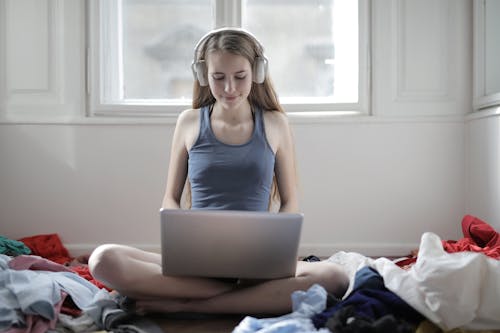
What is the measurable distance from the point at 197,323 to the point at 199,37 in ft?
5.77

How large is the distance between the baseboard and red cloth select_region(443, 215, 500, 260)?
438 mm

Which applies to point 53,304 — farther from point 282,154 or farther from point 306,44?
point 306,44

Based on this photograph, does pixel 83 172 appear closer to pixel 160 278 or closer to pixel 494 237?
pixel 160 278

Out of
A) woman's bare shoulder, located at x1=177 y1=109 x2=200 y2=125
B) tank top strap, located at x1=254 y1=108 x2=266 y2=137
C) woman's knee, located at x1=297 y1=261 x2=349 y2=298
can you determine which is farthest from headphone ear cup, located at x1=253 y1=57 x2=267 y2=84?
woman's knee, located at x1=297 y1=261 x2=349 y2=298

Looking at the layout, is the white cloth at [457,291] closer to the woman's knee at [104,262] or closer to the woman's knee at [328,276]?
the woman's knee at [328,276]

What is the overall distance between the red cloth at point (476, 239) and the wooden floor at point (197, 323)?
976 mm

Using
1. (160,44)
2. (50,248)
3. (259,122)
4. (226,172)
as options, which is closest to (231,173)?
(226,172)

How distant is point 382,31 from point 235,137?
1.21 meters

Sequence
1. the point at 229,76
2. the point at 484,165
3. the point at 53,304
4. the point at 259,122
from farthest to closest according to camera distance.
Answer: the point at 484,165 → the point at 259,122 → the point at 229,76 → the point at 53,304

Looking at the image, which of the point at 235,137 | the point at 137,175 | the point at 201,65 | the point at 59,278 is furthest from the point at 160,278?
the point at 137,175

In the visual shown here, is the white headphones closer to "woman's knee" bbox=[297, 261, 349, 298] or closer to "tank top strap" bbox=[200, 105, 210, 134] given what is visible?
"tank top strap" bbox=[200, 105, 210, 134]

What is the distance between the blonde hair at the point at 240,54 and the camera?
1.68 meters

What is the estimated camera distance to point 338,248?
2592mm

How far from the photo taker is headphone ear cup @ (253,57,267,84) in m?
1.72
